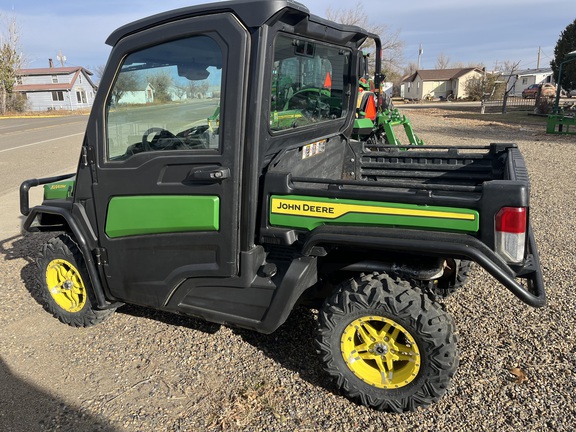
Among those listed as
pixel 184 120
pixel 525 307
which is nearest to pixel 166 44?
pixel 184 120

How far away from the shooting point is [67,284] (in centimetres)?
344

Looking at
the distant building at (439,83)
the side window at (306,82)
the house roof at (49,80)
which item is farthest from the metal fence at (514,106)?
the house roof at (49,80)

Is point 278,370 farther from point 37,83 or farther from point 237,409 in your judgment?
point 37,83

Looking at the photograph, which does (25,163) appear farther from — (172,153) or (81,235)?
(172,153)

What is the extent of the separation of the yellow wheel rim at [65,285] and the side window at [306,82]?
1983 millimetres

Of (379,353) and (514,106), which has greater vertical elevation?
(514,106)

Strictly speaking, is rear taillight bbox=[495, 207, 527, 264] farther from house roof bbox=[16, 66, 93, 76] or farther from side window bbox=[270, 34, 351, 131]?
house roof bbox=[16, 66, 93, 76]

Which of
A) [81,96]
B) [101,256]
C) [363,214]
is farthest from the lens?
[81,96]

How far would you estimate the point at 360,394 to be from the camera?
2520 mm

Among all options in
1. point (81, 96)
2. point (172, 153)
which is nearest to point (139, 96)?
point (172, 153)

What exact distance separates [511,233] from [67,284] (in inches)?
121

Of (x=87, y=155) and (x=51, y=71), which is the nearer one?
(x=87, y=155)

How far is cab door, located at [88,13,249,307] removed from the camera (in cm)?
241

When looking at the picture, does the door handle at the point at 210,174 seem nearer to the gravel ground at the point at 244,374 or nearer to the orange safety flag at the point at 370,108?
the gravel ground at the point at 244,374
